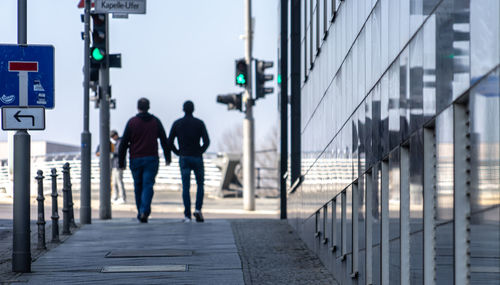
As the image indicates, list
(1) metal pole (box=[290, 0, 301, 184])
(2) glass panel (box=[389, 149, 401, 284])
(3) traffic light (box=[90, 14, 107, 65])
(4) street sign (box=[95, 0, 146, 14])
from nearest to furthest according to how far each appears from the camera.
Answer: (2) glass panel (box=[389, 149, 401, 284]) → (4) street sign (box=[95, 0, 146, 14]) → (3) traffic light (box=[90, 14, 107, 65]) → (1) metal pole (box=[290, 0, 301, 184])

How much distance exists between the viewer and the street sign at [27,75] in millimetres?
10445

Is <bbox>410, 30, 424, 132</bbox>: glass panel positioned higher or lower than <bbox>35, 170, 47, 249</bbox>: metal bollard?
higher

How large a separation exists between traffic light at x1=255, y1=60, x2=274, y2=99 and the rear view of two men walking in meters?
9.02

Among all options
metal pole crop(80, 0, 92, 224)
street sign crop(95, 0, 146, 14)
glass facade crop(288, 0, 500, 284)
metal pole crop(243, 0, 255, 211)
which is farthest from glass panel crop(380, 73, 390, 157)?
metal pole crop(243, 0, 255, 211)

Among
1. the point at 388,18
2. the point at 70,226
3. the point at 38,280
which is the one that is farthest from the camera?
the point at 70,226

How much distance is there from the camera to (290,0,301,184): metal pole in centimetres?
1877

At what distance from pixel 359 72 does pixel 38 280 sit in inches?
124

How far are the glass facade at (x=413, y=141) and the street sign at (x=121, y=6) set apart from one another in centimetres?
728

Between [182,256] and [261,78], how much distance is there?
14961 millimetres

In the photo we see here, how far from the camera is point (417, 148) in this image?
5.84 meters

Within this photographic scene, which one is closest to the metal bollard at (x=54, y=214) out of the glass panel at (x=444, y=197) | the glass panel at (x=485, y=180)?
the glass panel at (x=444, y=197)

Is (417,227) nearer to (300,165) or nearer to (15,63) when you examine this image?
(15,63)

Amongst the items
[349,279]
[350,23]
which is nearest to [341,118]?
[350,23]

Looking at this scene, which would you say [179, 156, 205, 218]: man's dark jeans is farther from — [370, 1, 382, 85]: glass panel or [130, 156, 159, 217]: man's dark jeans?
[370, 1, 382, 85]: glass panel
